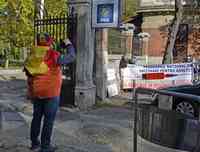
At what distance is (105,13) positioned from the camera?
10.9 meters

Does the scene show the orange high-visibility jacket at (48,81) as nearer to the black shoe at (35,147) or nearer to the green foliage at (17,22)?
the black shoe at (35,147)

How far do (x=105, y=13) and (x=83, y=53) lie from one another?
1209mm

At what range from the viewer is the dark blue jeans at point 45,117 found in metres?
5.99

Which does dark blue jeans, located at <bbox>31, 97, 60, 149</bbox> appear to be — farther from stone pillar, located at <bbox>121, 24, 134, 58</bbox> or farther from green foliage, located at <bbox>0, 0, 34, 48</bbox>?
green foliage, located at <bbox>0, 0, 34, 48</bbox>

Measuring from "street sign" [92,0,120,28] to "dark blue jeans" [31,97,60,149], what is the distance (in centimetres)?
507

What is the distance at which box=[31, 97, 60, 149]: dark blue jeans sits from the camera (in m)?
5.99

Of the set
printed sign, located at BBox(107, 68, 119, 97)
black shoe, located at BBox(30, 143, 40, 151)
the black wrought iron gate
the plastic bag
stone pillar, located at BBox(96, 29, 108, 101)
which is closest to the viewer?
the plastic bag

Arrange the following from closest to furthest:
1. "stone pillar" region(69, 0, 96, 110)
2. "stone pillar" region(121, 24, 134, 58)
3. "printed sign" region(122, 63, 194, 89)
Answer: "stone pillar" region(69, 0, 96, 110) < "printed sign" region(122, 63, 194, 89) < "stone pillar" region(121, 24, 134, 58)

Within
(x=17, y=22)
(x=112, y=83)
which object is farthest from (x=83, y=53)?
(x=17, y=22)

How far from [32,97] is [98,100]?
233 inches

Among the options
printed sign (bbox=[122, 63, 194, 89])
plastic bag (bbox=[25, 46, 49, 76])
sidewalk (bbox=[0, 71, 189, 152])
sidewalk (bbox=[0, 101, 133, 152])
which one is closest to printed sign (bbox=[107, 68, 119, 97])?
printed sign (bbox=[122, 63, 194, 89])

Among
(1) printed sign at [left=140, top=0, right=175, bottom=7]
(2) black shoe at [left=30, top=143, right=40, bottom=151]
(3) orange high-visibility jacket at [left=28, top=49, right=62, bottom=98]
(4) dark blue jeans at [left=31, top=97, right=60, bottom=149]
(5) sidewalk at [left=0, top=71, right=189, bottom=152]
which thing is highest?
(1) printed sign at [left=140, top=0, right=175, bottom=7]

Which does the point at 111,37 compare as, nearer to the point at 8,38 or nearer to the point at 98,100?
the point at 8,38

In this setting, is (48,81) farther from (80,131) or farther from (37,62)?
(80,131)
